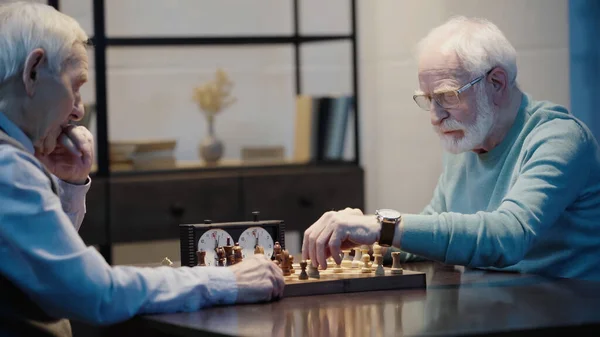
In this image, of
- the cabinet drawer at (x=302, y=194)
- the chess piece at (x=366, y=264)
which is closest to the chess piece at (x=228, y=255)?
the chess piece at (x=366, y=264)

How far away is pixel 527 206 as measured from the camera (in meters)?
2.64

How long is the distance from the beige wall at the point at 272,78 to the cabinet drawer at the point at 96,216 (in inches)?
11.2

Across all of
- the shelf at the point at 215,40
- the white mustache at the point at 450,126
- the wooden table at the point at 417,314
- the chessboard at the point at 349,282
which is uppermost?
the shelf at the point at 215,40

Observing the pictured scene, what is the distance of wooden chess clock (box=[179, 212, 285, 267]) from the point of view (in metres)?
2.56

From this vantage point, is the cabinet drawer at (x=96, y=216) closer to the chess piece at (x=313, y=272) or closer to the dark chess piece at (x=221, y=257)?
the dark chess piece at (x=221, y=257)

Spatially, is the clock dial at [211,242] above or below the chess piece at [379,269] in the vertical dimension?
above

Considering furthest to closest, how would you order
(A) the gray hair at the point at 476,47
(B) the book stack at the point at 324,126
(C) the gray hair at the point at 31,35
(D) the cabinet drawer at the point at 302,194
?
(B) the book stack at the point at 324,126 → (D) the cabinet drawer at the point at 302,194 → (A) the gray hair at the point at 476,47 → (C) the gray hair at the point at 31,35

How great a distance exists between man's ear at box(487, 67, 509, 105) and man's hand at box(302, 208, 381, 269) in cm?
74

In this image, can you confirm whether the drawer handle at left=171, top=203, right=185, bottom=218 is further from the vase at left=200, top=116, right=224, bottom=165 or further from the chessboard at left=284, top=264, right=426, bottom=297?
the chessboard at left=284, top=264, right=426, bottom=297

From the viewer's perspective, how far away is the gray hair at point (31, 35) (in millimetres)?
2168

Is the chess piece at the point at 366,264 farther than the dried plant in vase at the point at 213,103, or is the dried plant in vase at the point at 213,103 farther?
the dried plant in vase at the point at 213,103

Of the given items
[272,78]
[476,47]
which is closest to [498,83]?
[476,47]

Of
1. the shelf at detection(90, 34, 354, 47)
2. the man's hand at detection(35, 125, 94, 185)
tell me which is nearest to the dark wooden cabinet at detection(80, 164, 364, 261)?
the shelf at detection(90, 34, 354, 47)

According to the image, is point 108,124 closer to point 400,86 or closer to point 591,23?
point 400,86
